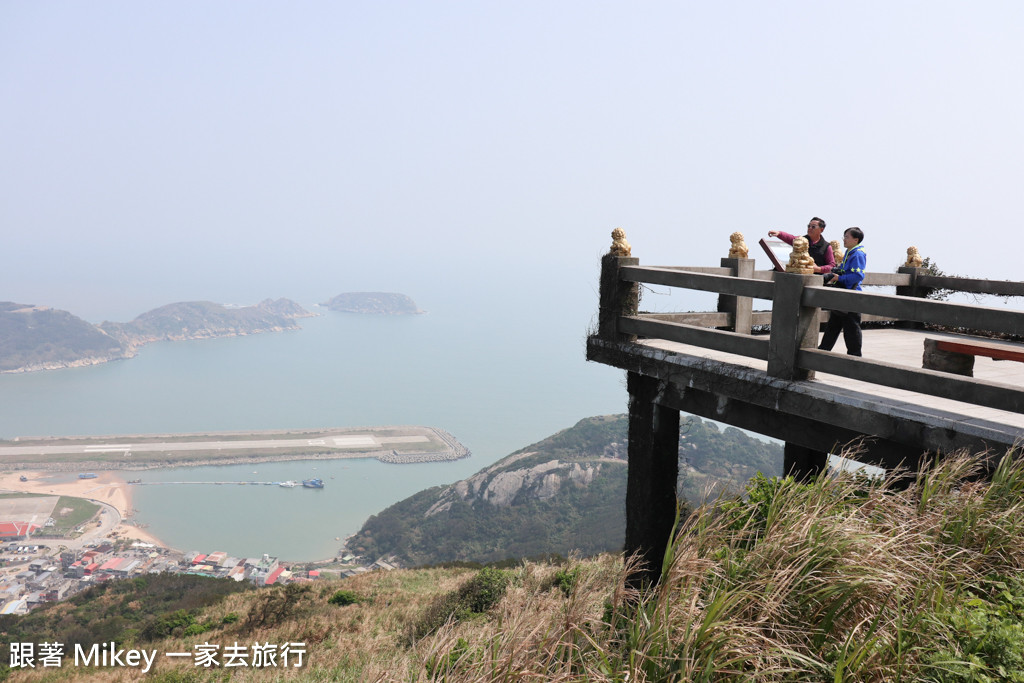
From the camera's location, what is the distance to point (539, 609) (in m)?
3.50

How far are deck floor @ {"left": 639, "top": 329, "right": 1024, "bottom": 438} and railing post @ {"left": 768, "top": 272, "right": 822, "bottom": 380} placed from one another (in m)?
0.25

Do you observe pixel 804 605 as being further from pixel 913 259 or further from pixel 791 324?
pixel 913 259

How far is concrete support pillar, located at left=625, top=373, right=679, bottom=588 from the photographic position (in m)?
6.96

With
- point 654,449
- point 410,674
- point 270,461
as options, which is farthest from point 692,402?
point 270,461

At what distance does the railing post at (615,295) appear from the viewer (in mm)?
6992

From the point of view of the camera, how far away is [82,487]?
4729 inches

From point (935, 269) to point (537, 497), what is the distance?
273 ft

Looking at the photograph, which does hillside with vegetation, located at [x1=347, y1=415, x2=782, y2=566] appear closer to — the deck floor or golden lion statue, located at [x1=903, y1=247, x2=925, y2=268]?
golden lion statue, located at [x1=903, y1=247, x2=925, y2=268]

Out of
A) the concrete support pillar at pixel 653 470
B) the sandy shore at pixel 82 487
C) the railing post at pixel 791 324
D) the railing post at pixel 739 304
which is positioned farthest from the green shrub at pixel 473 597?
the sandy shore at pixel 82 487

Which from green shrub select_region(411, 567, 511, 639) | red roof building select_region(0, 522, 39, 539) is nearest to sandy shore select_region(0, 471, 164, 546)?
red roof building select_region(0, 522, 39, 539)

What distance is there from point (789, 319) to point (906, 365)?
2.90 ft

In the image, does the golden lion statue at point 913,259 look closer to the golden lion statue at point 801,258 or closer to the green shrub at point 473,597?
the golden lion statue at point 801,258

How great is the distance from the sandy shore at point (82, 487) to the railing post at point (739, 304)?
117384 millimetres

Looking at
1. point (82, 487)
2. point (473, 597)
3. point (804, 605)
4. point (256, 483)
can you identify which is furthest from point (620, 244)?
point (82, 487)
